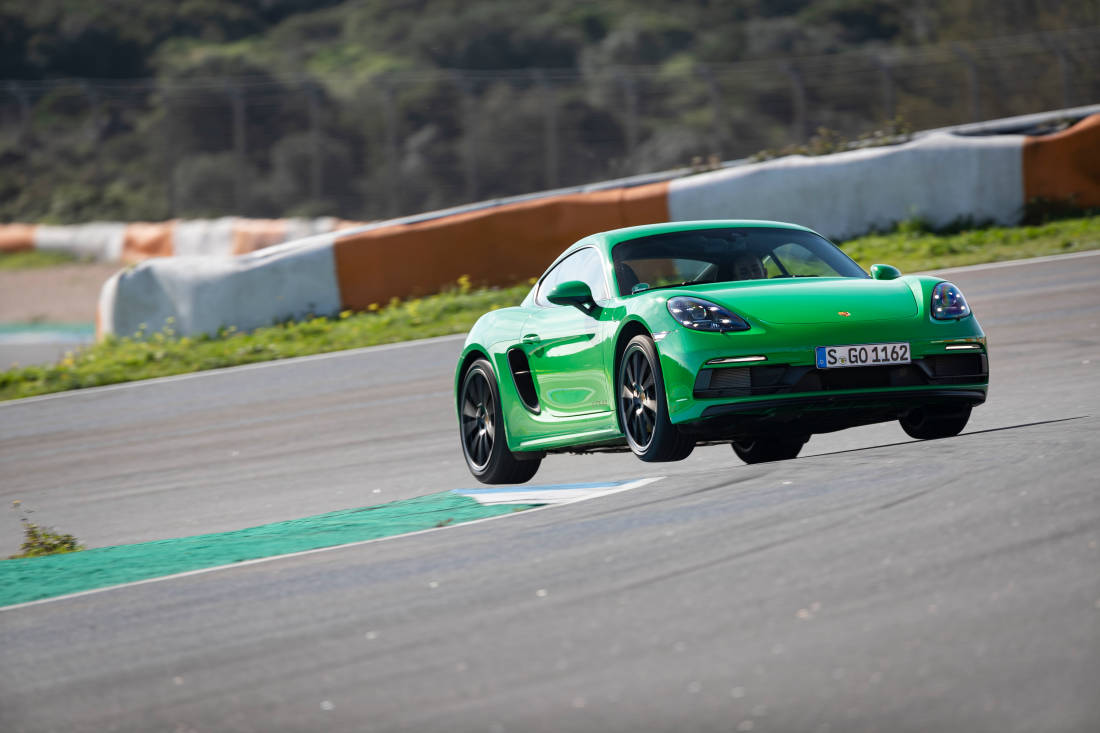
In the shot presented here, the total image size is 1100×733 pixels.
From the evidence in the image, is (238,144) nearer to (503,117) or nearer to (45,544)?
(503,117)

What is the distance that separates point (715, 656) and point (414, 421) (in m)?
6.83

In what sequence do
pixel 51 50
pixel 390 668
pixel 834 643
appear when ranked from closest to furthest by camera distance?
pixel 834 643 < pixel 390 668 < pixel 51 50

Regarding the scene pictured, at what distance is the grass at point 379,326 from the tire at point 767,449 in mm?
6074

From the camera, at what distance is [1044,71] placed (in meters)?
22.0

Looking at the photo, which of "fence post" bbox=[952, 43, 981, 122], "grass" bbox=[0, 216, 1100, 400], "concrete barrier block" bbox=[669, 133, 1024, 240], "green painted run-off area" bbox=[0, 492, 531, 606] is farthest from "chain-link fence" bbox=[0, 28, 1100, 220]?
"green painted run-off area" bbox=[0, 492, 531, 606]

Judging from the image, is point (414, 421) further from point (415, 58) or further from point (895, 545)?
point (415, 58)

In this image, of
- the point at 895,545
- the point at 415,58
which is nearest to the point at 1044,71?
the point at 895,545

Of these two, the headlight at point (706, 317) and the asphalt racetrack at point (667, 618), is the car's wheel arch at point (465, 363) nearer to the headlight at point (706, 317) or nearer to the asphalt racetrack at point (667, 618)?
the asphalt racetrack at point (667, 618)

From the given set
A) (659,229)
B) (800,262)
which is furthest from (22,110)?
(800,262)

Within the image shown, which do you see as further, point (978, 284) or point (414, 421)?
point (978, 284)

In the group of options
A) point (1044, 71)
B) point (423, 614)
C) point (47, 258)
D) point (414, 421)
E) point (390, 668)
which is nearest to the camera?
point (390, 668)

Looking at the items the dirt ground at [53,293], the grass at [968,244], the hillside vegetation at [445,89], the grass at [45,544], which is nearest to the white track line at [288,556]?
the grass at [45,544]

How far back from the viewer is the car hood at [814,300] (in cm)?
673

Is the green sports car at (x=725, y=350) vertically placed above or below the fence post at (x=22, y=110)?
below
